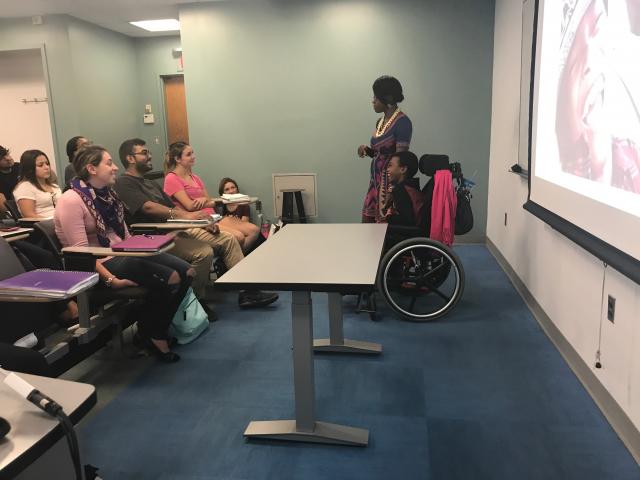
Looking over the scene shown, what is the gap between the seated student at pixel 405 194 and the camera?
324cm

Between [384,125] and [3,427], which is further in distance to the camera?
[384,125]

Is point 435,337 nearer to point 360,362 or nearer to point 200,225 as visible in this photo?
point 360,362

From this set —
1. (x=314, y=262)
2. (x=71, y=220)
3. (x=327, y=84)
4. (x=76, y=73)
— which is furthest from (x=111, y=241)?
(x=76, y=73)

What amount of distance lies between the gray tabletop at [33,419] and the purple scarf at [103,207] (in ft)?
6.02

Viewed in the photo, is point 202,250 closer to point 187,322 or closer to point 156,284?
point 187,322

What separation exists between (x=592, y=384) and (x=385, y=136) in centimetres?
206

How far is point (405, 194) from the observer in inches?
127

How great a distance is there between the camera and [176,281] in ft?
8.71

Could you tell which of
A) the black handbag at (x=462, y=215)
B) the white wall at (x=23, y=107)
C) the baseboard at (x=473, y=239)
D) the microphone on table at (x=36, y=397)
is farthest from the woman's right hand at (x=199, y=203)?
the white wall at (x=23, y=107)

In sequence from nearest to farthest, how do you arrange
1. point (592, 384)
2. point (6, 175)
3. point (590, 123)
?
1. point (590, 123)
2. point (592, 384)
3. point (6, 175)

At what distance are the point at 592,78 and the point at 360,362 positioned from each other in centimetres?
169

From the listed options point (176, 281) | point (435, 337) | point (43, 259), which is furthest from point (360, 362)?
point (43, 259)

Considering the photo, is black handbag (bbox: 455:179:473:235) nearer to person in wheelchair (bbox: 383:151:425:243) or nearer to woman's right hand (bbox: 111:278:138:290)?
person in wheelchair (bbox: 383:151:425:243)

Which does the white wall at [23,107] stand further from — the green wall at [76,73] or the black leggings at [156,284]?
the black leggings at [156,284]
